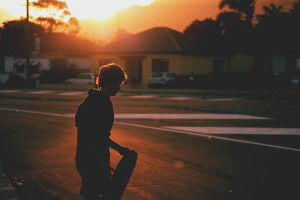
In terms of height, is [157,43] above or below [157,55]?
above

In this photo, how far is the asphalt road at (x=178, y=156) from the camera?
19.0 ft

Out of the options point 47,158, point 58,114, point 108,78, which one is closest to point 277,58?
point 58,114

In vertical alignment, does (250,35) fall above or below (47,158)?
above

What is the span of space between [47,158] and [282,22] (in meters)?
42.3

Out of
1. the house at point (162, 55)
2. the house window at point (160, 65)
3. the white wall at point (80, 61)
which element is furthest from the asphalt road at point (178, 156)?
the white wall at point (80, 61)

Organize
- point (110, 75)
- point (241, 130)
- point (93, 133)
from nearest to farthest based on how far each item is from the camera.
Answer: point (93, 133) → point (110, 75) → point (241, 130)

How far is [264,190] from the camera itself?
19.0 ft

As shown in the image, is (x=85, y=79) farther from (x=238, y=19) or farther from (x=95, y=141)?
(x=95, y=141)

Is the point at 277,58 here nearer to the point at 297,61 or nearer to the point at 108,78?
the point at 297,61

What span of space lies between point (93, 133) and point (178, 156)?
4.55 meters

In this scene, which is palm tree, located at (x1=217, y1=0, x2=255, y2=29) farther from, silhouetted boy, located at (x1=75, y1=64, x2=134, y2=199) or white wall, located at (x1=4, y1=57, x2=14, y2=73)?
silhouetted boy, located at (x1=75, y1=64, x2=134, y2=199)

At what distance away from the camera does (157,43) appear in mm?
45281

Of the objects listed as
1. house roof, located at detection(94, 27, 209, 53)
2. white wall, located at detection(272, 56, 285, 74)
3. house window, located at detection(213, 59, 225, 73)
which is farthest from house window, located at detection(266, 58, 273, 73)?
house roof, located at detection(94, 27, 209, 53)

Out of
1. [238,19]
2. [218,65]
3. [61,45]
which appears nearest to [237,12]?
[238,19]
